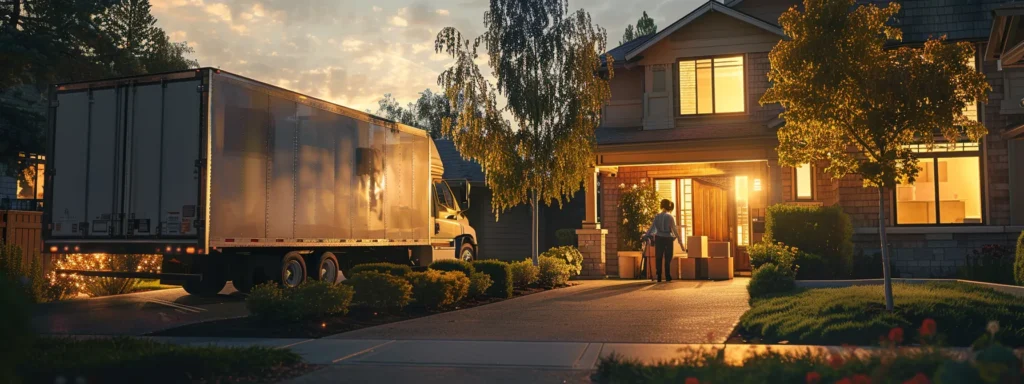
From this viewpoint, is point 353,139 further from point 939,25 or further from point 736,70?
point 939,25

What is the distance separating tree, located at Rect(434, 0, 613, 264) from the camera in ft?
59.2

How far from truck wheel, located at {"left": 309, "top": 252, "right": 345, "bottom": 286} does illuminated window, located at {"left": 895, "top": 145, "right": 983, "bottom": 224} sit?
12.0 metres

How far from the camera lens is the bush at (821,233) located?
17047 mm

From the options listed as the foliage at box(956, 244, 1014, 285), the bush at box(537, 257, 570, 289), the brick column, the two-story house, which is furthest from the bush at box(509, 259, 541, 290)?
the foliage at box(956, 244, 1014, 285)

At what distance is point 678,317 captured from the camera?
1141 cm

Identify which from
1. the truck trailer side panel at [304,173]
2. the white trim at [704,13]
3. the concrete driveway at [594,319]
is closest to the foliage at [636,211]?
the white trim at [704,13]

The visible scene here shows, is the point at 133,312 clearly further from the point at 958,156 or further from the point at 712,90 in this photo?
the point at 958,156

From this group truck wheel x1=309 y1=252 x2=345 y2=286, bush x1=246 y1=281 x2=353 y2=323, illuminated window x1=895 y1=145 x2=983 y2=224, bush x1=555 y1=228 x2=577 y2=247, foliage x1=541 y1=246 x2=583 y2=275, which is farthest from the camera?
bush x1=555 y1=228 x2=577 y2=247

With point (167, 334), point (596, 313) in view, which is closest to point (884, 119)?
point (596, 313)

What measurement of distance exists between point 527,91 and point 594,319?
7588 mm

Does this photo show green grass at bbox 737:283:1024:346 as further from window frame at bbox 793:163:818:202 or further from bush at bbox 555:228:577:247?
bush at bbox 555:228:577:247

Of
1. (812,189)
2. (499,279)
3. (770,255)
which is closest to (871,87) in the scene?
(770,255)

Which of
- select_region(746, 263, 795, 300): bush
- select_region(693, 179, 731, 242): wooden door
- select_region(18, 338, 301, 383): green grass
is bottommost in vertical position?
select_region(18, 338, 301, 383): green grass

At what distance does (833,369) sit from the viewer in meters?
5.99
